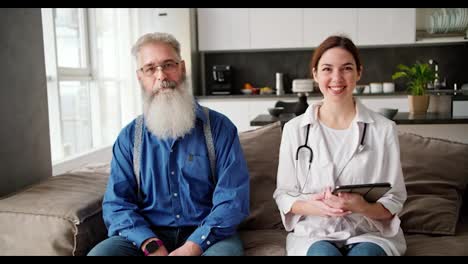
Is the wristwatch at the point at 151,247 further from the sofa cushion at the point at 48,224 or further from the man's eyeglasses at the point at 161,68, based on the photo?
the man's eyeglasses at the point at 161,68

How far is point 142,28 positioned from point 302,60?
2.27 meters

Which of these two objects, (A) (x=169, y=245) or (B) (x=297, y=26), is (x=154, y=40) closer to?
(A) (x=169, y=245)

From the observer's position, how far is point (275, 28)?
600cm

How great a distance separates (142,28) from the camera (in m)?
6.05

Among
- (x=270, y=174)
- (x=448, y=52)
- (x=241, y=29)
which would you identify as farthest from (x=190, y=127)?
(x=448, y=52)

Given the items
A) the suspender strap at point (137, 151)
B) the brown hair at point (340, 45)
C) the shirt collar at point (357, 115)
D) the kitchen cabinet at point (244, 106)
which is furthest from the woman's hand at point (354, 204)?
the kitchen cabinet at point (244, 106)

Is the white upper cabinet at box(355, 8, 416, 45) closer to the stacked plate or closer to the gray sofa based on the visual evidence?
the stacked plate

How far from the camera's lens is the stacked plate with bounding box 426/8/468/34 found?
226 inches

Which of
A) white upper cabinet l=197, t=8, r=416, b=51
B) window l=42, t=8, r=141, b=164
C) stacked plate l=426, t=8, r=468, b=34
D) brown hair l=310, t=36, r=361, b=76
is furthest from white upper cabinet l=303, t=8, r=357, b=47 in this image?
brown hair l=310, t=36, r=361, b=76

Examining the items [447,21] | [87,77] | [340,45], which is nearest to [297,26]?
[447,21]

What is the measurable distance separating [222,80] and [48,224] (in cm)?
471

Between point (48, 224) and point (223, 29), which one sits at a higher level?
point (223, 29)

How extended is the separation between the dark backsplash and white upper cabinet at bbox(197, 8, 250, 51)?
0.31m
